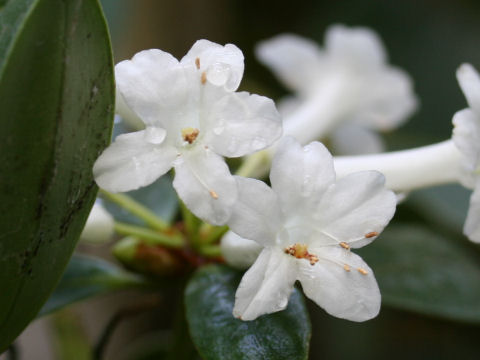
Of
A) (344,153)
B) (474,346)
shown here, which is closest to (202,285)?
(344,153)

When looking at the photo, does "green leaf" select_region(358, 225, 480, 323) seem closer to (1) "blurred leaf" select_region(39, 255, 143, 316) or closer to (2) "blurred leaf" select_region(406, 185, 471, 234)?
(2) "blurred leaf" select_region(406, 185, 471, 234)

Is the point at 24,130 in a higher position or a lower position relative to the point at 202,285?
higher

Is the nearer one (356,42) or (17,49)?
(17,49)

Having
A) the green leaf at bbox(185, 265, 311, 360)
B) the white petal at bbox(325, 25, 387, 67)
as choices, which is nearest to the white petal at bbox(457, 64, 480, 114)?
the green leaf at bbox(185, 265, 311, 360)

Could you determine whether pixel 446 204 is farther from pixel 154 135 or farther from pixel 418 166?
pixel 154 135

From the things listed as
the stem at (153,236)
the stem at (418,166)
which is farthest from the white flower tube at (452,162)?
the stem at (153,236)

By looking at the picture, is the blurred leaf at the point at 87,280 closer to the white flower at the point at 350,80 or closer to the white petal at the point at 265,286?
the white petal at the point at 265,286

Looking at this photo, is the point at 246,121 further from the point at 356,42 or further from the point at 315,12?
the point at 315,12
